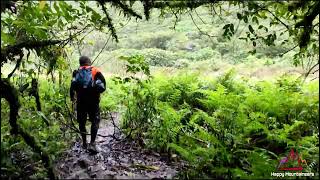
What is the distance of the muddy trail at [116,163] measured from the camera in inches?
205

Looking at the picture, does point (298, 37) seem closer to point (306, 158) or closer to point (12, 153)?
point (306, 158)

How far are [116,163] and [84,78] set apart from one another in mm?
1485

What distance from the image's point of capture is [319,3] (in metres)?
5.20

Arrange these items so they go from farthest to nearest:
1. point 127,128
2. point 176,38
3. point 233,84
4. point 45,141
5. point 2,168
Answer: point 176,38
point 233,84
point 127,128
point 45,141
point 2,168

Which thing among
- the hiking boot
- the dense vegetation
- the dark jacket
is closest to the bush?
the dense vegetation

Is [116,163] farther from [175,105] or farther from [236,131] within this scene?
[175,105]

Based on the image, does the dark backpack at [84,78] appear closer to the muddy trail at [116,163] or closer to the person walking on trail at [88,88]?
the person walking on trail at [88,88]

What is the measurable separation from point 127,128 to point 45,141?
2.79 meters

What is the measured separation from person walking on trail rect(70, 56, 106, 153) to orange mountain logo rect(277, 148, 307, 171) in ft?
9.97

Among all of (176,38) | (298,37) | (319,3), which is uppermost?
(319,3)

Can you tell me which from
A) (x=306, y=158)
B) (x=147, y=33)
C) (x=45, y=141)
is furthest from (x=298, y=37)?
(x=147, y=33)

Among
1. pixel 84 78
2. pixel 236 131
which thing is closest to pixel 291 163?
pixel 236 131

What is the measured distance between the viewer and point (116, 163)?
5.91m

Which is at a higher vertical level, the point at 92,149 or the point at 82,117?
the point at 82,117
